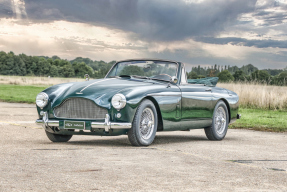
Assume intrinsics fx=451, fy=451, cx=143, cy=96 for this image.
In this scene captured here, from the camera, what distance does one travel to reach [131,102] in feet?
24.5

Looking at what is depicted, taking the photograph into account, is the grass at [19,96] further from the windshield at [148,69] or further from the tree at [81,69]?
the tree at [81,69]

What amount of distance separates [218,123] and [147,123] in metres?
2.66

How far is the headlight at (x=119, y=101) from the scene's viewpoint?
24.3 ft

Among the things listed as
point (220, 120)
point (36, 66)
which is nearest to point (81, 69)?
point (36, 66)

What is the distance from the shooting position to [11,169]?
5.46 metres

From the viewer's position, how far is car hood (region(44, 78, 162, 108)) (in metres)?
7.53

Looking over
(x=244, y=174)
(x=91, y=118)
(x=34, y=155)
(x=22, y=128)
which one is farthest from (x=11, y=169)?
(x=22, y=128)

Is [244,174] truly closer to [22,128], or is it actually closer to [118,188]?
[118,188]

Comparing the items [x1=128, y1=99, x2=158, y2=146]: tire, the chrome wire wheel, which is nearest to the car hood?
[x1=128, y1=99, x2=158, y2=146]: tire

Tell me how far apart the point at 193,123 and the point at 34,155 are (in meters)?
3.63

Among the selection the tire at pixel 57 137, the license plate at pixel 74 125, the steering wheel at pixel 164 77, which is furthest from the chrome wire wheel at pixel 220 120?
the license plate at pixel 74 125

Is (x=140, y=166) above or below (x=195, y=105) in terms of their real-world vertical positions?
below

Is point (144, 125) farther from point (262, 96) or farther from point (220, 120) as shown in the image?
point (262, 96)

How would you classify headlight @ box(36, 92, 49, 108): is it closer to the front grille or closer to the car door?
the front grille
